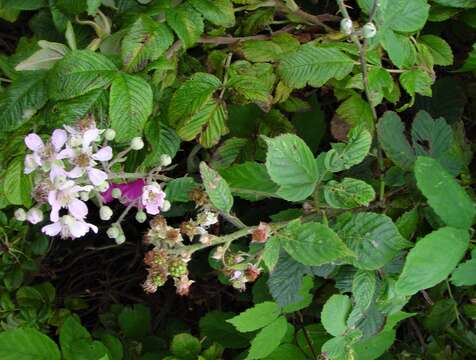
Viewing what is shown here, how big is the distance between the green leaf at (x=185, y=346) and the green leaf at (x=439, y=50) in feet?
2.74

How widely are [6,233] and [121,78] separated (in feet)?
2.34

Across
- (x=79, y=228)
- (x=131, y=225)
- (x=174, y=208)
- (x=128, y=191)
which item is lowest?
(x=131, y=225)

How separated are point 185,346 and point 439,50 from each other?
88 cm

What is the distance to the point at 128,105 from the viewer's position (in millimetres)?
972

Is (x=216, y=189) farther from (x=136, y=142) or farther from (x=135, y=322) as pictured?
(x=135, y=322)

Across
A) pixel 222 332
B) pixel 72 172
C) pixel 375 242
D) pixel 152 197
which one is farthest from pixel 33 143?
pixel 222 332

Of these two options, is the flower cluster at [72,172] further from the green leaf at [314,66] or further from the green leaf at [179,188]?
the green leaf at [314,66]

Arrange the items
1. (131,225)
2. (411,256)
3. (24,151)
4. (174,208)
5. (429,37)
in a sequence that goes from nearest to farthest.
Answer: (411,256) → (24,151) → (429,37) → (174,208) → (131,225)

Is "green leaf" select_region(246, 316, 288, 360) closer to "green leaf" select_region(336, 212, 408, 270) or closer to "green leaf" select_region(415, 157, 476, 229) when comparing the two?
"green leaf" select_region(336, 212, 408, 270)

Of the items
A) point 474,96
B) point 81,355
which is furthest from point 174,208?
point 474,96

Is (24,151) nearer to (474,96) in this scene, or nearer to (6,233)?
(6,233)

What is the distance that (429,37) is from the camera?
1271mm

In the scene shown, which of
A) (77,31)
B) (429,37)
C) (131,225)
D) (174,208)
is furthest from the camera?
(131,225)

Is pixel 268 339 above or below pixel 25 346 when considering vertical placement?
above
